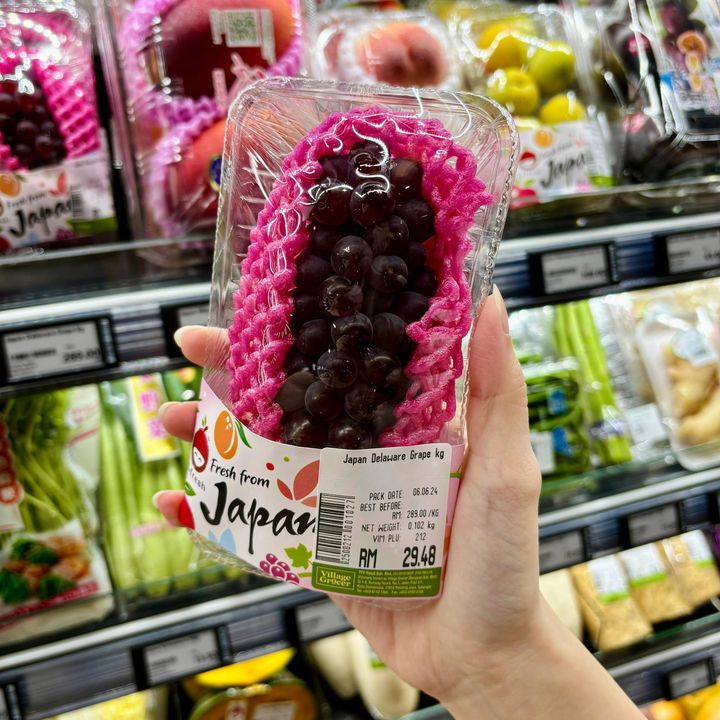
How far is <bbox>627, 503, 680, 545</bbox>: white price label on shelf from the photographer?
1362mm

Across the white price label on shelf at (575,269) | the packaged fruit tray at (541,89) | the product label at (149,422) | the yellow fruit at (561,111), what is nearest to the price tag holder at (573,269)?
the white price label on shelf at (575,269)

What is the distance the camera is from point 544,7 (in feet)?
5.17

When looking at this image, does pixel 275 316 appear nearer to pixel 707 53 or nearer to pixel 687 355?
pixel 707 53

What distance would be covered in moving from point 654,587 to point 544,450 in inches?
21.3

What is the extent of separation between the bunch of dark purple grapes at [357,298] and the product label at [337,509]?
0.03m

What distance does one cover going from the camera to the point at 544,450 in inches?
58.4

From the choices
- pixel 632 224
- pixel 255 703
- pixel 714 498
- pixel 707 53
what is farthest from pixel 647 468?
pixel 255 703

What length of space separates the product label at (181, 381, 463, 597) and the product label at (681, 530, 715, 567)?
1.34m

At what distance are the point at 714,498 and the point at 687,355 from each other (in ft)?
1.34

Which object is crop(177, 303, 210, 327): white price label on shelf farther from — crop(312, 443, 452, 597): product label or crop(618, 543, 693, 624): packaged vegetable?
crop(618, 543, 693, 624): packaged vegetable

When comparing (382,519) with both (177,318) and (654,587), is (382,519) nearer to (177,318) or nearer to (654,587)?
(177,318)

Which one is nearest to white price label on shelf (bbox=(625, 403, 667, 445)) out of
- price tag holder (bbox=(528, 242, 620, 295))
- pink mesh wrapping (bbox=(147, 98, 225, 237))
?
price tag holder (bbox=(528, 242, 620, 295))

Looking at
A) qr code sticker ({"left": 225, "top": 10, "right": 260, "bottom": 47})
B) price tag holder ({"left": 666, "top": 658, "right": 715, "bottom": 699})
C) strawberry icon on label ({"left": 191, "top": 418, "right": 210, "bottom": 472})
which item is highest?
qr code sticker ({"left": 225, "top": 10, "right": 260, "bottom": 47})

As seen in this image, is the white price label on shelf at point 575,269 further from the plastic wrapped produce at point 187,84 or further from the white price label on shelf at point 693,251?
the plastic wrapped produce at point 187,84
